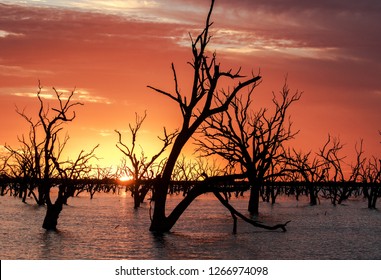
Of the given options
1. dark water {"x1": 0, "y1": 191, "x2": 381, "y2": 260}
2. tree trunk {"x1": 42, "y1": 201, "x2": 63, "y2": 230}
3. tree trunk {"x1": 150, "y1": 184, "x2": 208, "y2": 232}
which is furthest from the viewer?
tree trunk {"x1": 42, "y1": 201, "x2": 63, "y2": 230}

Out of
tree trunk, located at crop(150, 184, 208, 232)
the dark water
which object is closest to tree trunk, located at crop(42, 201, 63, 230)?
the dark water

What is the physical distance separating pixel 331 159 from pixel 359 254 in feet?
119

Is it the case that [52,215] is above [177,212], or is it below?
below

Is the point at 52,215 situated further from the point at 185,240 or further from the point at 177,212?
the point at 177,212

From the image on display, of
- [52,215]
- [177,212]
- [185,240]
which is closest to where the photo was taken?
[177,212]

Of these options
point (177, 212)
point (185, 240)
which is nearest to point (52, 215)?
point (185, 240)

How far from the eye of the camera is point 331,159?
62062 millimetres

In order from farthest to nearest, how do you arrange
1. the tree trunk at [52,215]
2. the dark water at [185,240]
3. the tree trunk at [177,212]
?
the tree trunk at [52,215] < the tree trunk at [177,212] < the dark water at [185,240]

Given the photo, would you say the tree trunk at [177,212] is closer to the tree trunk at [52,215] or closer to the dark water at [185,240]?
the dark water at [185,240]

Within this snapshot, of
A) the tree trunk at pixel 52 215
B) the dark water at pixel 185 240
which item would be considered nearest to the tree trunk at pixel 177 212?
the dark water at pixel 185 240

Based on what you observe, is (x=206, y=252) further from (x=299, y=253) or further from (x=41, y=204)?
(x=41, y=204)

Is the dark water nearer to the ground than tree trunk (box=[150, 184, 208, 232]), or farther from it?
nearer to the ground

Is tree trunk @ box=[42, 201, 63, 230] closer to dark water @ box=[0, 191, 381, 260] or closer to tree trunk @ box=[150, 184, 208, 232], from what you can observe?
dark water @ box=[0, 191, 381, 260]
